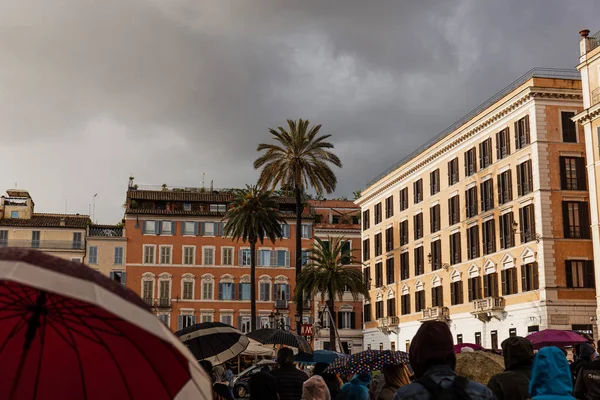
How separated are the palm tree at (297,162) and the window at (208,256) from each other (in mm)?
28109

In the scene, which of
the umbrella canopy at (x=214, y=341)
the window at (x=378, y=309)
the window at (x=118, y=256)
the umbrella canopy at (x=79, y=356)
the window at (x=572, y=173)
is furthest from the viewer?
the window at (x=118, y=256)

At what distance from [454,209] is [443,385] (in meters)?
57.0

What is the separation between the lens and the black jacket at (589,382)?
9297 millimetres

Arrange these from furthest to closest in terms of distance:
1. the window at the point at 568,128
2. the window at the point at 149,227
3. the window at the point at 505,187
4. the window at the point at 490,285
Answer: the window at the point at 149,227
the window at the point at 490,285
the window at the point at 505,187
the window at the point at 568,128

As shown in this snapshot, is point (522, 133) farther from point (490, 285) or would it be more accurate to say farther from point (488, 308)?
point (488, 308)

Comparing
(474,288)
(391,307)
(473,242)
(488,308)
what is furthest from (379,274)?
(488,308)

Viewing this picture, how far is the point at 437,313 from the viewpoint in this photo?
61.7 m

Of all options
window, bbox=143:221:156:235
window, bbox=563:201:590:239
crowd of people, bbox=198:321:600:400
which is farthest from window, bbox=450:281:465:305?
crowd of people, bbox=198:321:600:400

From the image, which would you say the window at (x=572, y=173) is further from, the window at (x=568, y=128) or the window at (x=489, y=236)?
the window at (x=489, y=236)

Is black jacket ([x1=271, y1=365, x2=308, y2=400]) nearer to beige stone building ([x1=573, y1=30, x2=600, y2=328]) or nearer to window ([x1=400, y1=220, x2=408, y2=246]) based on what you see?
beige stone building ([x1=573, y1=30, x2=600, y2=328])

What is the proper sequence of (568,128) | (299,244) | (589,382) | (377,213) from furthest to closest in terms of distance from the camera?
(377,213)
(299,244)
(568,128)
(589,382)

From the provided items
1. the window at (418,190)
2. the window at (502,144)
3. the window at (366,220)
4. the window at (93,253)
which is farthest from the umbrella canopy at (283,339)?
the window at (93,253)

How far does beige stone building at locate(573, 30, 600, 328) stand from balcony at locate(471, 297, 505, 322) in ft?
25.7

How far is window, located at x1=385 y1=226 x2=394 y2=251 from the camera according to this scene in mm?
72312
